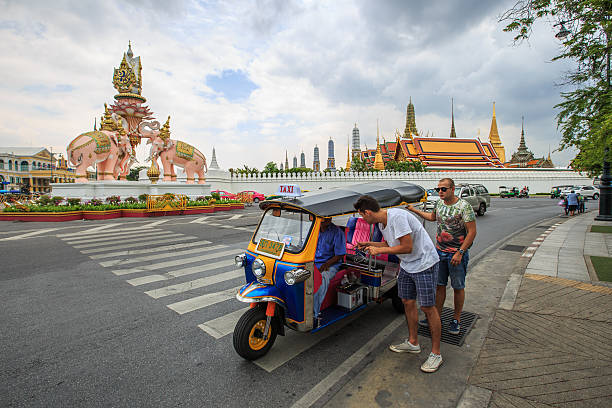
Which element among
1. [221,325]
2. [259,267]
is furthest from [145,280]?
[259,267]

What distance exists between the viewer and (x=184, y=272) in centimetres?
668

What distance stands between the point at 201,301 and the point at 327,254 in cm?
255

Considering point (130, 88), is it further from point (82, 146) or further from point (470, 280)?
point (470, 280)

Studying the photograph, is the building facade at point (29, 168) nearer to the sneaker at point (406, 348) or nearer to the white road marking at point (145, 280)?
the white road marking at point (145, 280)

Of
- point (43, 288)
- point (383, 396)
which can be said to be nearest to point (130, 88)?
point (43, 288)

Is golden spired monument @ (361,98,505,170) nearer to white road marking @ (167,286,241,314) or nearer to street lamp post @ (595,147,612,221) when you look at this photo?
street lamp post @ (595,147,612,221)

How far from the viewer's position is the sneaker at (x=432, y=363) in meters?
3.13

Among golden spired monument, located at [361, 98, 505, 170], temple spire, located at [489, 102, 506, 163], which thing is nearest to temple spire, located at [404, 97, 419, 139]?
temple spire, located at [489, 102, 506, 163]

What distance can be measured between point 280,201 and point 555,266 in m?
6.77

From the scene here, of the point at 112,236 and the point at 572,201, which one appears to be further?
the point at 572,201

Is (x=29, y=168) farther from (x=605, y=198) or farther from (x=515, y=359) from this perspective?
(x=605, y=198)

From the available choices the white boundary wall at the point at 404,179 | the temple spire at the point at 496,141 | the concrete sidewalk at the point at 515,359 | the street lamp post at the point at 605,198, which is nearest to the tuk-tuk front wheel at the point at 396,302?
the concrete sidewalk at the point at 515,359

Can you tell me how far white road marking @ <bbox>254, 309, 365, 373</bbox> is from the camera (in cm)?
334

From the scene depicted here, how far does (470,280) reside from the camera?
6039 millimetres
